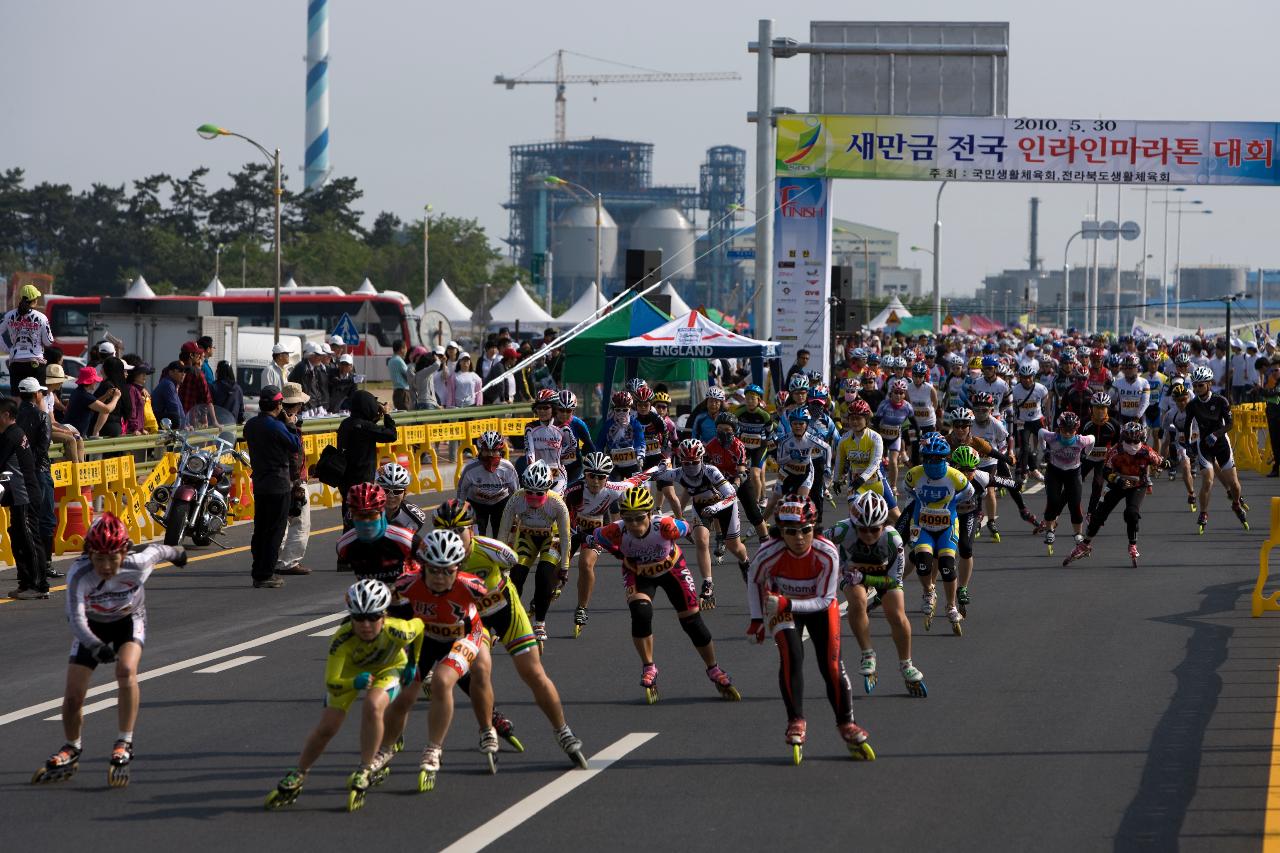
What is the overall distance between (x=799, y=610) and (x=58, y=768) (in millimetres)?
4237

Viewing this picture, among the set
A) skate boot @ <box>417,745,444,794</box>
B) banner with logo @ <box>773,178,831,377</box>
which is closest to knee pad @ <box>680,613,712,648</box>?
skate boot @ <box>417,745,444,794</box>

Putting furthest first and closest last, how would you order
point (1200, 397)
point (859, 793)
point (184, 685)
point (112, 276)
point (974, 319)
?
point (112, 276), point (974, 319), point (1200, 397), point (184, 685), point (859, 793)

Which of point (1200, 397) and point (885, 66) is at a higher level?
point (885, 66)

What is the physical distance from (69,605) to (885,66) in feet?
90.7

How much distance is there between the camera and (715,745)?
1047cm

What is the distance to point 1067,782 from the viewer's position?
374 inches

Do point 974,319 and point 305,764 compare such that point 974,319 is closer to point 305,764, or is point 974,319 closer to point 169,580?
point 169,580

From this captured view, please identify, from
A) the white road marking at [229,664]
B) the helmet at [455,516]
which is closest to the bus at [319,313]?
the white road marking at [229,664]

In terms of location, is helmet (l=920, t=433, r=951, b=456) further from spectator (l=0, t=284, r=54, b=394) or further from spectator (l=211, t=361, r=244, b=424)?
spectator (l=211, t=361, r=244, b=424)

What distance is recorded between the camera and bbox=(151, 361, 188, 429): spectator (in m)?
21.2

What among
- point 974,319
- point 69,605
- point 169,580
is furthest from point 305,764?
point 974,319

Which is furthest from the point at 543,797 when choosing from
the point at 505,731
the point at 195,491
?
the point at 195,491

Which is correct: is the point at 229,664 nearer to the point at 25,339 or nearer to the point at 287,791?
the point at 287,791

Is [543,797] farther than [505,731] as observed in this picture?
No
